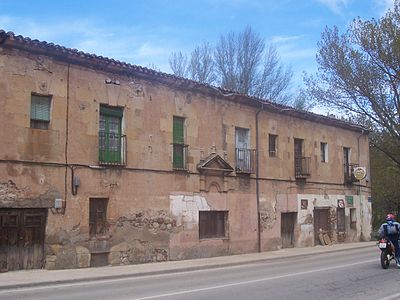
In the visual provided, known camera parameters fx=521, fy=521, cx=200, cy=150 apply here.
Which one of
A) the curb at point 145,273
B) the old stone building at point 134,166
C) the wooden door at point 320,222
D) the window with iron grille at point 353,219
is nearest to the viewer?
the curb at point 145,273

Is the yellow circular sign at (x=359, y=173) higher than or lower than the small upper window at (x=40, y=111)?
lower

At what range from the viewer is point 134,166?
18094 millimetres

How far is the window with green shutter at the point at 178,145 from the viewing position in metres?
19.8

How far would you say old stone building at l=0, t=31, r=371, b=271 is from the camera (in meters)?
15.3

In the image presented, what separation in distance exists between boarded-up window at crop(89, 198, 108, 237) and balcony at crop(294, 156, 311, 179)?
11550 mm

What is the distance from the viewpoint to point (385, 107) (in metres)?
32.9

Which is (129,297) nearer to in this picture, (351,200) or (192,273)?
(192,273)

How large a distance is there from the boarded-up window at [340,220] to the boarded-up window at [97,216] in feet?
52.1

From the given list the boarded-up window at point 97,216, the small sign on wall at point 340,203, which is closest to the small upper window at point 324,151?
the small sign on wall at point 340,203

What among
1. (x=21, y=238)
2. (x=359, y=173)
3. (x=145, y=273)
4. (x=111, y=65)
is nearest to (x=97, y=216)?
(x=21, y=238)

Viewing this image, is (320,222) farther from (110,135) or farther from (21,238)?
(21,238)

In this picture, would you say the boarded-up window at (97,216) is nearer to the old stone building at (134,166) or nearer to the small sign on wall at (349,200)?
the old stone building at (134,166)

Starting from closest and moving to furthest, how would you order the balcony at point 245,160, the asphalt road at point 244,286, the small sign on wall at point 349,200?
the asphalt road at point 244,286, the balcony at point 245,160, the small sign on wall at point 349,200

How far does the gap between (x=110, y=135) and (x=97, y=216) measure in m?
2.76
